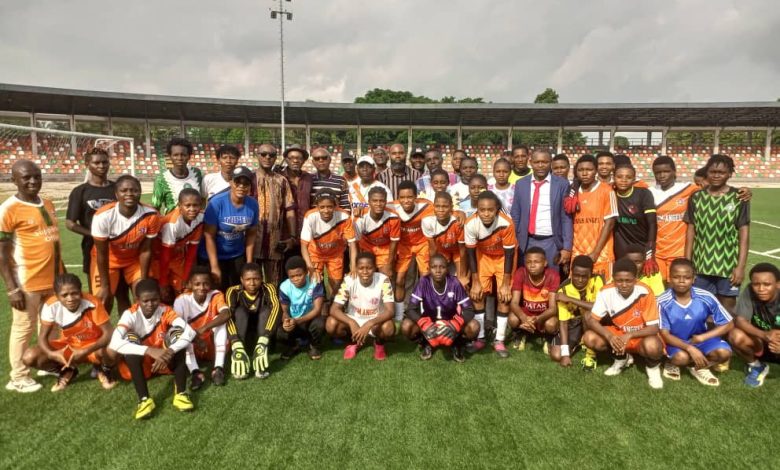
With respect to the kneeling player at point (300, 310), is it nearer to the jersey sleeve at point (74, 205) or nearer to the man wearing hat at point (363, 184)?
the man wearing hat at point (363, 184)

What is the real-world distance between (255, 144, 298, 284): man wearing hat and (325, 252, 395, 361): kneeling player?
99 centimetres

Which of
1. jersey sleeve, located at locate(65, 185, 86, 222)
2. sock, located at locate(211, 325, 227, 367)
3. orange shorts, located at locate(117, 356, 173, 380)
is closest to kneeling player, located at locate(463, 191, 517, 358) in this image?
sock, located at locate(211, 325, 227, 367)

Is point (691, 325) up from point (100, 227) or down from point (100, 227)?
down

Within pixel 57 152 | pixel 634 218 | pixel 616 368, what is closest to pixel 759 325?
pixel 616 368

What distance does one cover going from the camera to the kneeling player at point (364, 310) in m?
4.22

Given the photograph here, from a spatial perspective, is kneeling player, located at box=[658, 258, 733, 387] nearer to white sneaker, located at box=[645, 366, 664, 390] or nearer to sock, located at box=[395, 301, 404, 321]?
white sneaker, located at box=[645, 366, 664, 390]

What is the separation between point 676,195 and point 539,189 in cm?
135

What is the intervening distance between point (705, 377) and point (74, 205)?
18.6 feet

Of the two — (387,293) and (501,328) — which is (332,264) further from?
(501,328)

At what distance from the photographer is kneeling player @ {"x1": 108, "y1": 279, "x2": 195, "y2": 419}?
10.8 feet

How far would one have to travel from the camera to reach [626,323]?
3881 mm

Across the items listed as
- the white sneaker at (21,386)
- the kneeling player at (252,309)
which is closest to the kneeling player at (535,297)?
the kneeling player at (252,309)

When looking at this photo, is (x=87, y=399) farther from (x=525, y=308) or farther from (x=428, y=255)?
(x=525, y=308)

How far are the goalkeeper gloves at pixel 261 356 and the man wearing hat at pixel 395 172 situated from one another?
2607 millimetres
